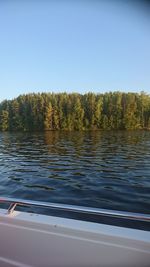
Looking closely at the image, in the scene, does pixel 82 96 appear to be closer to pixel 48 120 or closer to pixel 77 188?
pixel 48 120

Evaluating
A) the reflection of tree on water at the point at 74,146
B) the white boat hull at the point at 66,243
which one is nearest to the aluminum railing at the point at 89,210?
the white boat hull at the point at 66,243

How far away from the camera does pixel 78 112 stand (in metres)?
66.8

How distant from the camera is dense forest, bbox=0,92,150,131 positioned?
65438mm

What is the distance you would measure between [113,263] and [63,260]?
0.42 metres

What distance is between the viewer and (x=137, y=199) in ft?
21.7

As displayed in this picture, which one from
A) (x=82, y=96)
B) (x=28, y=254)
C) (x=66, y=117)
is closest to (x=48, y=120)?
(x=66, y=117)

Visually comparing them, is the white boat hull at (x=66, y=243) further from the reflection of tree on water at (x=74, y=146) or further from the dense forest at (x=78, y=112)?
the dense forest at (x=78, y=112)

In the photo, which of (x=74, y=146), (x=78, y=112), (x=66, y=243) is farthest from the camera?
(x=78, y=112)

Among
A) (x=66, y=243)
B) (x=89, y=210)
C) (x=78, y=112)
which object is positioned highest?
(x=78, y=112)

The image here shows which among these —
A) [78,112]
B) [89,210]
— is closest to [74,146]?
[89,210]

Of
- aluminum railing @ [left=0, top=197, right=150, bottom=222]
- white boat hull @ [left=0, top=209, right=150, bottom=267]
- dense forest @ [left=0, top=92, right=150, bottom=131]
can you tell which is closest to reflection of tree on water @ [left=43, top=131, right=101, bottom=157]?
aluminum railing @ [left=0, top=197, right=150, bottom=222]

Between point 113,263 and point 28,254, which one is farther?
point 28,254

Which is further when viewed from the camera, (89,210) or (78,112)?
(78,112)

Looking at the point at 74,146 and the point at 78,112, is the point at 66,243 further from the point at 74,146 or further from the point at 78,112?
the point at 78,112
